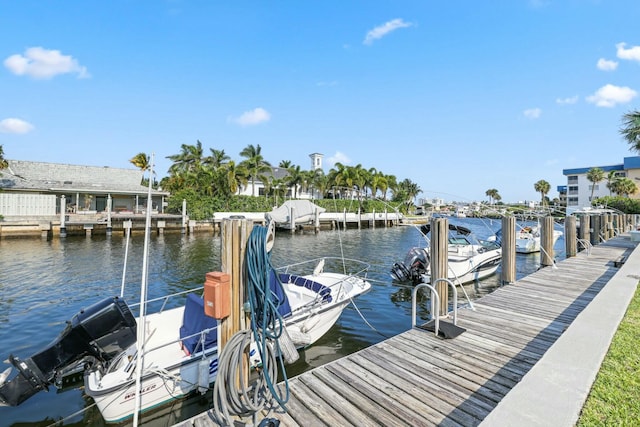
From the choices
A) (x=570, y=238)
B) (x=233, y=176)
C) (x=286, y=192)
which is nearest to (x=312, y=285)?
(x=570, y=238)

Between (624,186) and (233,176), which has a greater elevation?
(624,186)

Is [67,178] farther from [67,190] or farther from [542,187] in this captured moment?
[542,187]

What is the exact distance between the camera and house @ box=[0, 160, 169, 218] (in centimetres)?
2983

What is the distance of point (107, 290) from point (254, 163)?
38697mm

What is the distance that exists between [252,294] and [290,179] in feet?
179

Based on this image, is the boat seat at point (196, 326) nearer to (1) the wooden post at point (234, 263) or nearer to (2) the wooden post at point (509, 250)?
(1) the wooden post at point (234, 263)

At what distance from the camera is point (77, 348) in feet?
15.5

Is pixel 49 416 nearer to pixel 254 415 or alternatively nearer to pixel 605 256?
pixel 254 415

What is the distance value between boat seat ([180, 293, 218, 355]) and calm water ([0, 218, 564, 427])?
98 centimetres

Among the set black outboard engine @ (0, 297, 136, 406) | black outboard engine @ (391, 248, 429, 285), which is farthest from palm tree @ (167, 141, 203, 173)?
black outboard engine @ (0, 297, 136, 406)

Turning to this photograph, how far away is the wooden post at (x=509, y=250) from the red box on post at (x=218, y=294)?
31.9 ft

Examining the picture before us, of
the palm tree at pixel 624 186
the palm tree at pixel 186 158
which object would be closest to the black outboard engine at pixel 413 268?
the palm tree at pixel 186 158

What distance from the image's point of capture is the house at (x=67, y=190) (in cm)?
2983

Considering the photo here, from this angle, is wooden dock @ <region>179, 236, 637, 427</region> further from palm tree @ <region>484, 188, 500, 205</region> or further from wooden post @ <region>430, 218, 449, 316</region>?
palm tree @ <region>484, 188, 500, 205</region>
